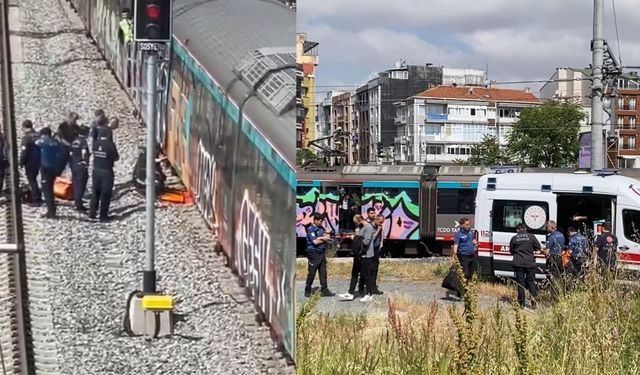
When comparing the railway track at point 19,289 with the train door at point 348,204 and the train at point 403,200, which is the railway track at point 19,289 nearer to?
the train at point 403,200

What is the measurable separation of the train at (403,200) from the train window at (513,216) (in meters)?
6.73

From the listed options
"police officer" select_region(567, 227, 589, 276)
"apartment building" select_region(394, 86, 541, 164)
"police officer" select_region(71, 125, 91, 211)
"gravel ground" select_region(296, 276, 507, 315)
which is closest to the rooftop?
"apartment building" select_region(394, 86, 541, 164)

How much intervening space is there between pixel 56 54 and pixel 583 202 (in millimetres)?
17218

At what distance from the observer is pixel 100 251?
67.2 inches

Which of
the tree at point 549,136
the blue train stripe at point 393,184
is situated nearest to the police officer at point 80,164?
the blue train stripe at point 393,184

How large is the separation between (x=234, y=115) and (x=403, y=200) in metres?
23.7

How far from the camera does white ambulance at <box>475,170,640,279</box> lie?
16984mm

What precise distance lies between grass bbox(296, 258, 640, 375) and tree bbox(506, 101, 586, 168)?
60.8m

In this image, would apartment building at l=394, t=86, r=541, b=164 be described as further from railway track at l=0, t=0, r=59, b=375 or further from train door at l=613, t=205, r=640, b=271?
railway track at l=0, t=0, r=59, b=375

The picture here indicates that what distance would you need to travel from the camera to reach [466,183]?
25.1 m

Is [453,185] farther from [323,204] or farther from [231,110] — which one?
[231,110]

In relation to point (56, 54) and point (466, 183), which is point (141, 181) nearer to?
point (56, 54)

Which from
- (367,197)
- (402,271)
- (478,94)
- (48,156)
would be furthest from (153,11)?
(478,94)

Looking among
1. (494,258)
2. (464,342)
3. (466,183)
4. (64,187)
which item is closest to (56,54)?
(64,187)
